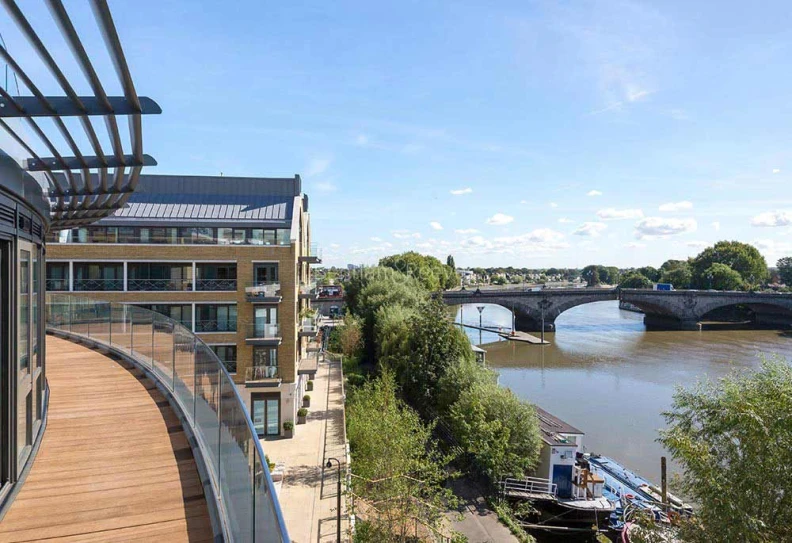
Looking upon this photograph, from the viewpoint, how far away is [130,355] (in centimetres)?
993

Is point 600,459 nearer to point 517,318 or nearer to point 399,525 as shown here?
point 399,525

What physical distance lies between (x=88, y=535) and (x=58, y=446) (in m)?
2.39

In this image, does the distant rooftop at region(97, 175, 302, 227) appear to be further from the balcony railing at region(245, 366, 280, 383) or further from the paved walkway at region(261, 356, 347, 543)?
the paved walkway at region(261, 356, 347, 543)

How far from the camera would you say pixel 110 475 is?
218 inches

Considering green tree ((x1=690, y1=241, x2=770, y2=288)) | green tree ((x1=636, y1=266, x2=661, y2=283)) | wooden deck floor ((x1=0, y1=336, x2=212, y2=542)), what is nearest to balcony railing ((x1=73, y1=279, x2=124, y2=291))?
wooden deck floor ((x1=0, y1=336, x2=212, y2=542))

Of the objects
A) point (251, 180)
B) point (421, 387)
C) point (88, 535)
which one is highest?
point (251, 180)

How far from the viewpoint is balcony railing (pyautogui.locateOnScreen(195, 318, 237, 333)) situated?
23531mm

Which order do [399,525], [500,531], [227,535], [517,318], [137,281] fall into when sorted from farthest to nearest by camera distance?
[517,318]
[137,281]
[500,531]
[399,525]
[227,535]

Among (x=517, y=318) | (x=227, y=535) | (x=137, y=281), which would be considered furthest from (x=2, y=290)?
(x=517, y=318)

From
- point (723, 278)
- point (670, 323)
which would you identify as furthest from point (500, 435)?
point (723, 278)

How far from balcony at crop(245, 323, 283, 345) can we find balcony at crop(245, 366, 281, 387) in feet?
4.42

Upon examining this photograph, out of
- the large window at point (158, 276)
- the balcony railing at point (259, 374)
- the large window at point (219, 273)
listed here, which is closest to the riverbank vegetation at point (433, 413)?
the balcony railing at point (259, 374)

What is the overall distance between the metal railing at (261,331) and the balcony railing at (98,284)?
687 cm

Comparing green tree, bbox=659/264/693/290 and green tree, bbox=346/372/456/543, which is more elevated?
green tree, bbox=659/264/693/290
